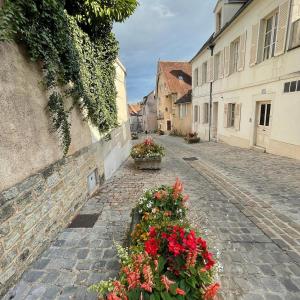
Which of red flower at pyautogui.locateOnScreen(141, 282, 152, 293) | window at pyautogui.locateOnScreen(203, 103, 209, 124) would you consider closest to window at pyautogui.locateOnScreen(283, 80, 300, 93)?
red flower at pyautogui.locateOnScreen(141, 282, 152, 293)

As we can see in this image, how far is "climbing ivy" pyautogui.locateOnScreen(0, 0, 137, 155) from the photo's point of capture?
7.85 ft

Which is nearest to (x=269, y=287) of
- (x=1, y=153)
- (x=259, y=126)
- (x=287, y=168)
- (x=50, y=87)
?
(x=1, y=153)

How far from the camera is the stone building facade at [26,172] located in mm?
2143

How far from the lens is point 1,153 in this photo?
6.79 ft

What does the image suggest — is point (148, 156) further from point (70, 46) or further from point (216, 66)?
point (216, 66)

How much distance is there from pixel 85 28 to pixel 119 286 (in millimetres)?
5221

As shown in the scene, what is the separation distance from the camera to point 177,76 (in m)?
25.1

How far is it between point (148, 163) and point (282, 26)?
6421 mm

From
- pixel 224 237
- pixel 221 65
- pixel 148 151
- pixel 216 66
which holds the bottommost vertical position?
pixel 224 237

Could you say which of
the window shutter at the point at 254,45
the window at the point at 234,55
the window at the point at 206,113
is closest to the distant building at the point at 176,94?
the window at the point at 206,113

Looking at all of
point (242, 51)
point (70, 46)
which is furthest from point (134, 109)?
point (70, 46)

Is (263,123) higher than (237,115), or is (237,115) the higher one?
(237,115)

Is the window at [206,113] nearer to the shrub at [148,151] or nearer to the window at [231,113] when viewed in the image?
the window at [231,113]

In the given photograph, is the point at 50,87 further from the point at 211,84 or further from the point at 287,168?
the point at 211,84
